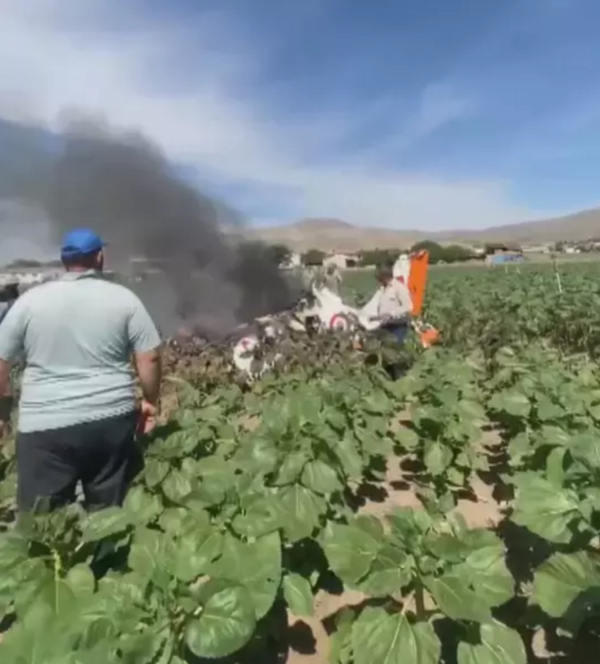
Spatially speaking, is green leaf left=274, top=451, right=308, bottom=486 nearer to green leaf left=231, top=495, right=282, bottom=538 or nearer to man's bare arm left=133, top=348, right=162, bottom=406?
green leaf left=231, top=495, right=282, bottom=538

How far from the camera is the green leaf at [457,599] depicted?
7.46 feet

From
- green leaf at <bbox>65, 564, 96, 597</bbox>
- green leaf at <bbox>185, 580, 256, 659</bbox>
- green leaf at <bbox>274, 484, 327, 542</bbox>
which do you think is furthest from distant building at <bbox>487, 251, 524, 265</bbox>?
green leaf at <bbox>185, 580, 256, 659</bbox>

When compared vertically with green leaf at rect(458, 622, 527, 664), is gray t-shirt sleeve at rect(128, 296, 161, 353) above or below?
above

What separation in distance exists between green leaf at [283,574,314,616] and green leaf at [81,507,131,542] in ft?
2.17

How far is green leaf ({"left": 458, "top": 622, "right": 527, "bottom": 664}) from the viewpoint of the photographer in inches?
97.5

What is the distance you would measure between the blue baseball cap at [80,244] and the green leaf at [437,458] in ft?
8.25

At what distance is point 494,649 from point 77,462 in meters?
2.14

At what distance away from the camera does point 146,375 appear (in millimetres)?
3828

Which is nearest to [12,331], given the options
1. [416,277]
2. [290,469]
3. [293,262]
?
[290,469]

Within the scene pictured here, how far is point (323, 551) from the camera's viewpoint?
330 cm

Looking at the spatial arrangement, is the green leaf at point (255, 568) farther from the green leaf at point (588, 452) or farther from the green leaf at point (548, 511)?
the green leaf at point (588, 452)

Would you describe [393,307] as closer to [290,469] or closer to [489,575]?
[290,469]

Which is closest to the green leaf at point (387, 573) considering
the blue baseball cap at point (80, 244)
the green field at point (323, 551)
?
the green field at point (323, 551)

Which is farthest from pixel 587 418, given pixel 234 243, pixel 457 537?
pixel 234 243
